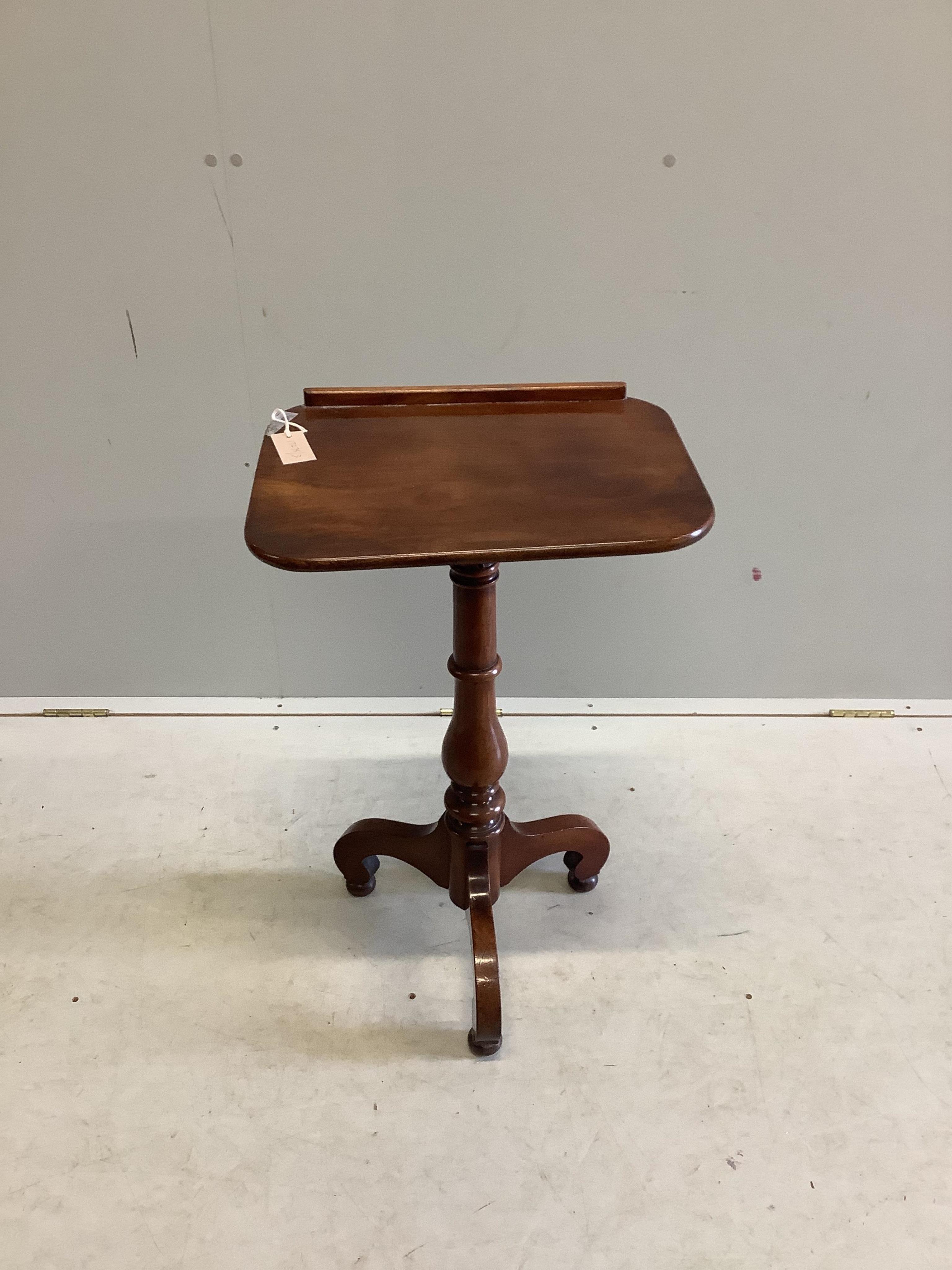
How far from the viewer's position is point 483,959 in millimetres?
1382

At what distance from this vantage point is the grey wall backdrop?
4.89 feet

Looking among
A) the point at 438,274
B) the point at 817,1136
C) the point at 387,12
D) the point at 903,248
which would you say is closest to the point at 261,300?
the point at 438,274

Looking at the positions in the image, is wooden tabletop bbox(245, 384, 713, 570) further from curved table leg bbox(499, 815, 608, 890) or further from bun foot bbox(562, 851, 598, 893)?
bun foot bbox(562, 851, 598, 893)

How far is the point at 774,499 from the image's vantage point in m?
1.85

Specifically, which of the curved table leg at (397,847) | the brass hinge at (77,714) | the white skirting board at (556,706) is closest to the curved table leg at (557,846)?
the curved table leg at (397,847)

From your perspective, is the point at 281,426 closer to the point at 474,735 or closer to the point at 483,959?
the point at 474,735

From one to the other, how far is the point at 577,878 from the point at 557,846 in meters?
0.10

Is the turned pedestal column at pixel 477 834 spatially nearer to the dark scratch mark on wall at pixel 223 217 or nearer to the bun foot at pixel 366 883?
the bun foot at pixel 366 883

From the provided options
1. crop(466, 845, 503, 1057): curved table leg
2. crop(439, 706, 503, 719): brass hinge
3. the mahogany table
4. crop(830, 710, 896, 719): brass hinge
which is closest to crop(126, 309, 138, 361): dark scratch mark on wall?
the mahogany table

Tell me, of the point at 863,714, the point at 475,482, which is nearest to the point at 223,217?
the point at 475,482

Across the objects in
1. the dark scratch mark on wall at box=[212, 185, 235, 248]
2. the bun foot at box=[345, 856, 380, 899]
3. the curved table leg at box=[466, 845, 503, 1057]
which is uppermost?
the dark scratch mark on wall at box=[212, 185, 235, 248]

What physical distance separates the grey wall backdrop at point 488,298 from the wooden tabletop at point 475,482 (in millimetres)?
365

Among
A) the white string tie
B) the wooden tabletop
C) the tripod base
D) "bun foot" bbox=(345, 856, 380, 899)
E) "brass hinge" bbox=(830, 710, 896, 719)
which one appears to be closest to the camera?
the wooden tabletop

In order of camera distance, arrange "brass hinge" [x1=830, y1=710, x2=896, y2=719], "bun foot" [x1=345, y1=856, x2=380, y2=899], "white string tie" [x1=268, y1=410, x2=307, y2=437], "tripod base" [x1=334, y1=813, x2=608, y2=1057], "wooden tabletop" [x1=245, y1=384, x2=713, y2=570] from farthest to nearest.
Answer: "brass hinge" [x1=830, y1=710, x2=896, y2=719]
"bun foot" [x1=345, y1=856, x2=380, y2=899]
"tripod base" [x1=334, y1=813, x2=608, y2=1057]
"white string tie" [x1=268, y1=410, x2=307, y2=437]
"wooden tabletop" [x1=245, y1=384, x2=713, y2=570]
